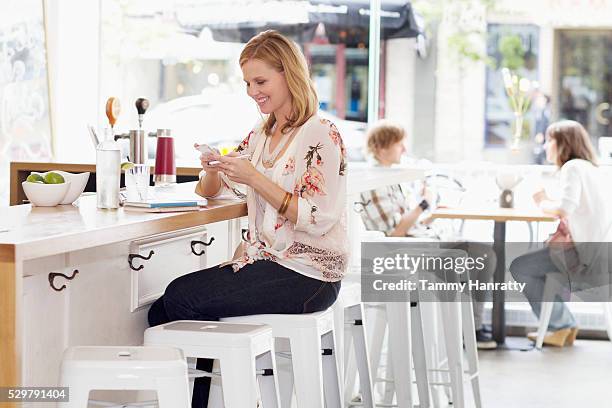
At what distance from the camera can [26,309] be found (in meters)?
2.28

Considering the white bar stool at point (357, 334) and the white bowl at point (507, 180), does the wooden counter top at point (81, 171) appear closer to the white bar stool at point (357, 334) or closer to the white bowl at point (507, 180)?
the white bar stool at point (357, 334)

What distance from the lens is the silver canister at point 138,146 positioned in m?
4.00

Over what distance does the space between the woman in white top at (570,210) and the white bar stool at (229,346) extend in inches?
145

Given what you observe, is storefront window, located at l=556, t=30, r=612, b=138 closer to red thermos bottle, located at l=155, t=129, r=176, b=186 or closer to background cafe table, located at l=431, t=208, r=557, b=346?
background cafe table, located at l=431, t=208, r=557, b=346

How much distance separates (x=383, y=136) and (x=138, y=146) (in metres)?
2.02

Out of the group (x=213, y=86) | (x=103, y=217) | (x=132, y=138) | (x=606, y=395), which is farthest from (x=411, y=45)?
(x=103, y=217)

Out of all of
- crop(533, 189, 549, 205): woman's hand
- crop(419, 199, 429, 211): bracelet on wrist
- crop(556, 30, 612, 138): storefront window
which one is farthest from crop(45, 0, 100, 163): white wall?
crop(556, 30, 612, 138): storefront window

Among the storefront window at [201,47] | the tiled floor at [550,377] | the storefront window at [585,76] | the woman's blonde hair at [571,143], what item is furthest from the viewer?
the storefront window at [585,76]

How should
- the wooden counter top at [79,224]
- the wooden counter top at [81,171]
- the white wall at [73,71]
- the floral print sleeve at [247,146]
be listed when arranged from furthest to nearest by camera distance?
1. the white wall at [73,71]
2. the wooden counter top at [81,171]
3. the floral print sleeve at [247,146]
4. the wooden counter top at [79,224]

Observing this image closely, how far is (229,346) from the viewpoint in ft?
7.73

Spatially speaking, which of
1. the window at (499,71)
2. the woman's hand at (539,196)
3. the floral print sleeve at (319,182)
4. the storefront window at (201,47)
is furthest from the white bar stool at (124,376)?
the window at (499,71)

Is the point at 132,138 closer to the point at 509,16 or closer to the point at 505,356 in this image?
the point at 505,356

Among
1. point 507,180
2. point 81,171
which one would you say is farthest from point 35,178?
point 507,180

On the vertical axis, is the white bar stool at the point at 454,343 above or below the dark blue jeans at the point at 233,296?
below
